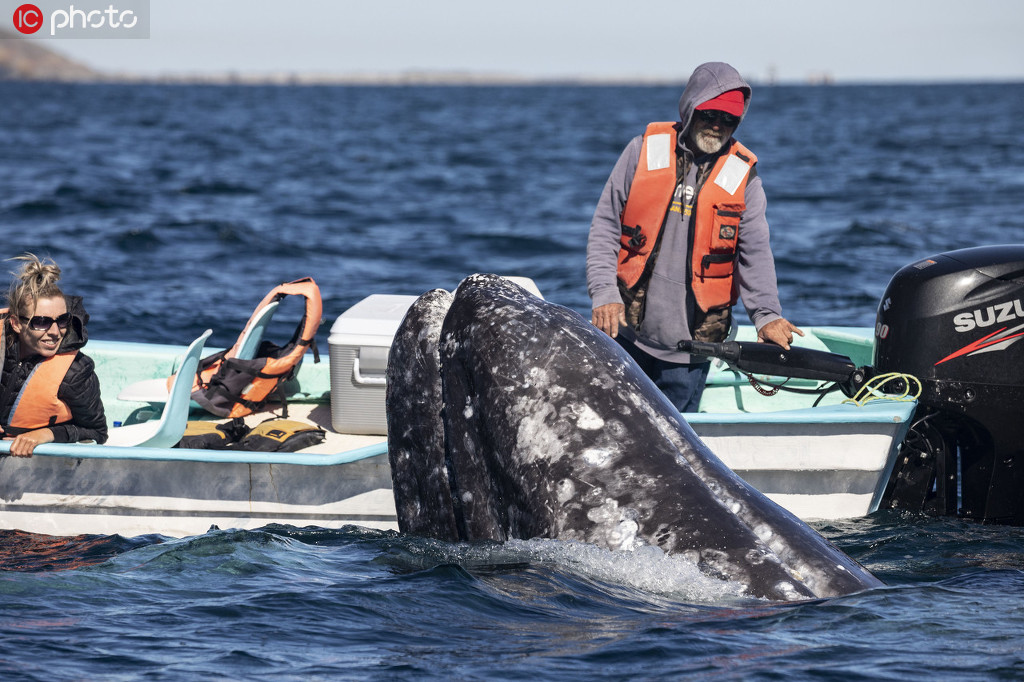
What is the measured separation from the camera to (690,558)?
3.93 m

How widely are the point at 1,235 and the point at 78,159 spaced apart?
15491mm

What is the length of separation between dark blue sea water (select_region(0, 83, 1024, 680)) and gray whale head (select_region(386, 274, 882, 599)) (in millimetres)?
125

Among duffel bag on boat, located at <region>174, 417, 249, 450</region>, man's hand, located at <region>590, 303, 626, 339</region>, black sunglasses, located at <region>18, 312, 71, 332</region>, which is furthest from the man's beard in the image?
black sunglasses, located at <region>18, 312, 71, 332</region>

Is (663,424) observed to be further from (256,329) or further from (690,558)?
(256,329)

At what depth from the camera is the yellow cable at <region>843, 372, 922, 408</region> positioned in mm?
6393

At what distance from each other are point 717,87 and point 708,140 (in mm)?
359

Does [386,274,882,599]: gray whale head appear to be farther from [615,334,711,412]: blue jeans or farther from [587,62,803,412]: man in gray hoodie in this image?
[615,334,711,412]: blue jeans

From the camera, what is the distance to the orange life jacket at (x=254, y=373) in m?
7.80

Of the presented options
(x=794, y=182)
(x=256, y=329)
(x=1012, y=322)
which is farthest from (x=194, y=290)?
(x=794, y=182)

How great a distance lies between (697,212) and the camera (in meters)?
6.13

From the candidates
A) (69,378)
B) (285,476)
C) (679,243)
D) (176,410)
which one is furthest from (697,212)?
(69,378)

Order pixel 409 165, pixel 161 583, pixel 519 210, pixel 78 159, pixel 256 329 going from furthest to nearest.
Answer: pixel 409 165, pixel 78 159, pixel 519 210, pixel 256 329, pixel 161 583

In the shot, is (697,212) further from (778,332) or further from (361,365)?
(361,365)

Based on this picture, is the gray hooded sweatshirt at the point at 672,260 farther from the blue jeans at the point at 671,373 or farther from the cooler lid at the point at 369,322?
the cooler lid at the point at 369,322
